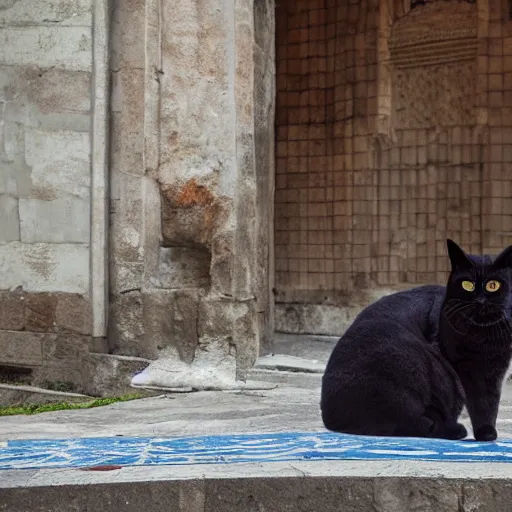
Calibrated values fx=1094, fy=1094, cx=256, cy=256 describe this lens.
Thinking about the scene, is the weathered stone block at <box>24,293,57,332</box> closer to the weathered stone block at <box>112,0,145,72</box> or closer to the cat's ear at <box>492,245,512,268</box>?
the weathered stone block at <box>112,0,145,72</box>

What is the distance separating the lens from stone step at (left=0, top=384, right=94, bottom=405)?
273 inches

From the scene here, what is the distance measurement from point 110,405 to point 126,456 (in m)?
2.24

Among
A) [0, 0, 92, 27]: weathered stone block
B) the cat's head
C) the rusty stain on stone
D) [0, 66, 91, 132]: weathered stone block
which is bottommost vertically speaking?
the cat's head

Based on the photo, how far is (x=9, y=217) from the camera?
7.17 meters

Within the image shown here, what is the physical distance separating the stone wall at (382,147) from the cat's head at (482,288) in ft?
23.9

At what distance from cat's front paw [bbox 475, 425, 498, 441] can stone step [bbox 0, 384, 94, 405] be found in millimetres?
3499

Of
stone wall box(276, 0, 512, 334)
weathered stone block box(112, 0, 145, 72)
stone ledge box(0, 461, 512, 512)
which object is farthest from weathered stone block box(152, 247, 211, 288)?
stone wall box(276, 0, 512, 334)

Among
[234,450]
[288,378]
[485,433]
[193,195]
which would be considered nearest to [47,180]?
[193,195]

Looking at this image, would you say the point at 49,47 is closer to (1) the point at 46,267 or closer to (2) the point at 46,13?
(2) the point at 46,13

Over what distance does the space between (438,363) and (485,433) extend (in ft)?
1.01

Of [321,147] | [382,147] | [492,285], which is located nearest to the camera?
[492,285]

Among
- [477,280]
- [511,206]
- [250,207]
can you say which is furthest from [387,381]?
[511,206]

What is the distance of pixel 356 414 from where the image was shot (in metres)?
3.87

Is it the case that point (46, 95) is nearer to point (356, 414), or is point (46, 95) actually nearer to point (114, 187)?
point (114, 187)
